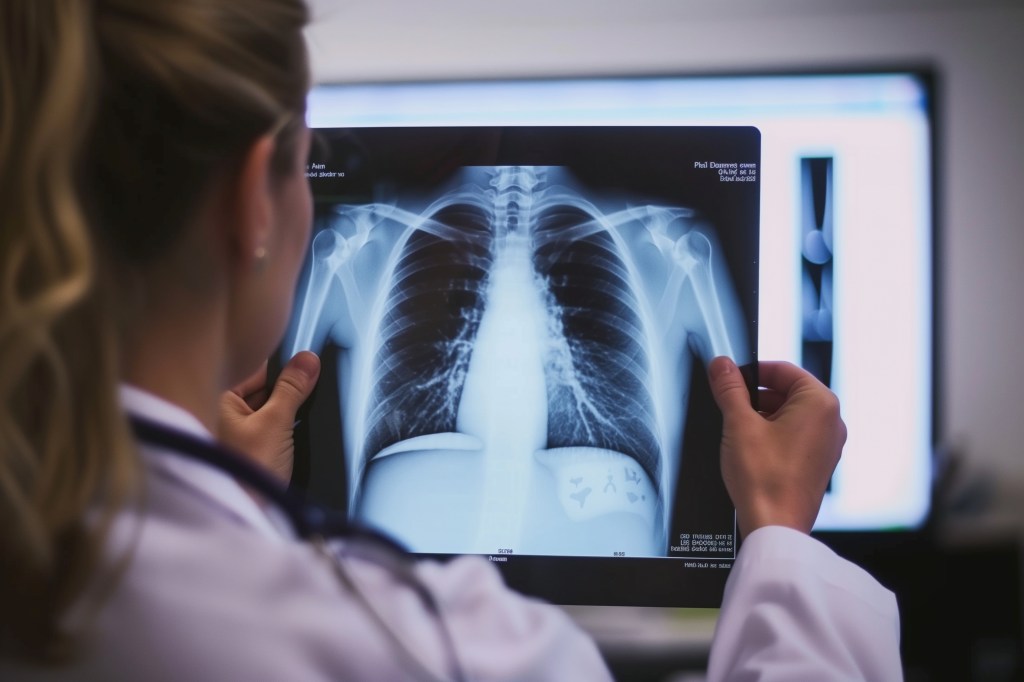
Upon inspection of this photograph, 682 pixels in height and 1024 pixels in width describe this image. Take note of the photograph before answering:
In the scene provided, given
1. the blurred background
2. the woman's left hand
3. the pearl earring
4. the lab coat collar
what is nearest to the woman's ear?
the pearl earring

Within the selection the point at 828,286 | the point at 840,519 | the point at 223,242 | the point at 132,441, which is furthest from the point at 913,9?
the point at 132,441

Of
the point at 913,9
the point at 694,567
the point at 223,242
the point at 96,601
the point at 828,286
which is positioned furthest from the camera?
the point at 913,9

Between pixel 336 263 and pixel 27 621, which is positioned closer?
pixel 27 621

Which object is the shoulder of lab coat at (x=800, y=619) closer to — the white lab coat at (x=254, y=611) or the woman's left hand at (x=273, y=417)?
the white lab coat at (x=254, y=611)

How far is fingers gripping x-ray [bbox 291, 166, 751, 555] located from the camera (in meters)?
0.95

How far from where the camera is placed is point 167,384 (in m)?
0.55

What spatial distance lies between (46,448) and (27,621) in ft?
0.27

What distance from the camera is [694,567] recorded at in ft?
3.07

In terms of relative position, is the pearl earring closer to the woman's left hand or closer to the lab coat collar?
the lab coat collar

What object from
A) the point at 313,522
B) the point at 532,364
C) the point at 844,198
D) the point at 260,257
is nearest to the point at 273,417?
the point at 532,364

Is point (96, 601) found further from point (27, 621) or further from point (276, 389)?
point (276, 389)

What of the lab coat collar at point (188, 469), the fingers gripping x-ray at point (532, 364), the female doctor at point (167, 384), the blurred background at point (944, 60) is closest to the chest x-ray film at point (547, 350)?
the fingers gripping x-ray at point (532, 364)

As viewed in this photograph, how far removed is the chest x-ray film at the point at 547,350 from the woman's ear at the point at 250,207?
39 centimetres

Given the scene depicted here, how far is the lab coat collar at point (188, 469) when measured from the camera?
490mm
